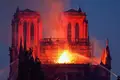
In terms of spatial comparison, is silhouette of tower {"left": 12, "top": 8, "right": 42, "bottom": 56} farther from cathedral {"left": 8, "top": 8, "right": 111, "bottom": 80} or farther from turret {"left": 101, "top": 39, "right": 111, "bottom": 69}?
turret {"left": 101, "top": 39, "right": 111, "bottom": 69}

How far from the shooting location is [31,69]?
126875 mm

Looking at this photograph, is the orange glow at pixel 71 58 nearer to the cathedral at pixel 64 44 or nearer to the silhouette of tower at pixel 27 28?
the cathedral at pixel 64 44

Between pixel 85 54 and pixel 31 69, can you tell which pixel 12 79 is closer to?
pixel 85 54

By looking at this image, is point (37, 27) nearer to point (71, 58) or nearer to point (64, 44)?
point (64, 44)

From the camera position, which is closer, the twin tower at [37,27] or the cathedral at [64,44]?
Result: the cathedral at [64,44]

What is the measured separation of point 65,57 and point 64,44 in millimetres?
2622

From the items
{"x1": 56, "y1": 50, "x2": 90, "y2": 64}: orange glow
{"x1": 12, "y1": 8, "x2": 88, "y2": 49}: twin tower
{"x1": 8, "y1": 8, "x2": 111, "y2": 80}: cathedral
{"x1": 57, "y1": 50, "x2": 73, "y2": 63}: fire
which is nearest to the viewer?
{"x1": 8, "y1": 8, "x2": 111, "y2": 80}: cathedral

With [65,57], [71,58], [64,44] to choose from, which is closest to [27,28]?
[64,44]

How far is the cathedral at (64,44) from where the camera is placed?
546 ft

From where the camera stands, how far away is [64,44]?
17025 centimetres

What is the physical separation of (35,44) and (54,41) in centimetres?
347

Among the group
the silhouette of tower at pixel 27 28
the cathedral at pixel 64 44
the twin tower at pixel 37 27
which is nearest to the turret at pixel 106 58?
the cathedral at pixel 64 44

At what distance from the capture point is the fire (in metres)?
168

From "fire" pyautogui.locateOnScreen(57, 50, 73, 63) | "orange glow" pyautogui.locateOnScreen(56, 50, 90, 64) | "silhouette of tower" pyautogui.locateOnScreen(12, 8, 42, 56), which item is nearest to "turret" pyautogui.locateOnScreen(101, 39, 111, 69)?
"orange glow" pyautogui.locateOnScreen(56, 50, 90, 64)
